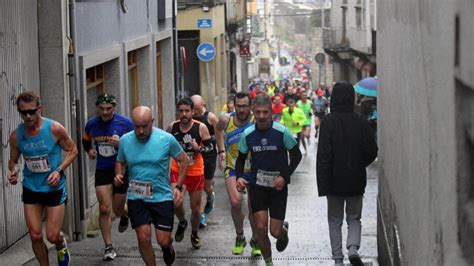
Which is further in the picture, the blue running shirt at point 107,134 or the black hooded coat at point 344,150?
the blue running shirt at point 107,134

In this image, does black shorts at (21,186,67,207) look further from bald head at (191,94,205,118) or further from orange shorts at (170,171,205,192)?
bald head at (191,94,205,118)

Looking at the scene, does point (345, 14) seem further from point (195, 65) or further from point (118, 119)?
point (118, 119)

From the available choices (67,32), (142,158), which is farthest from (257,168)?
(67,32)

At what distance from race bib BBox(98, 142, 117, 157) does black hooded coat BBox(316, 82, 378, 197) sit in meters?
2.44

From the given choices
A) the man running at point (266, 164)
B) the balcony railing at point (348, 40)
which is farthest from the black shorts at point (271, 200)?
the balcony railing at point (348, 40)

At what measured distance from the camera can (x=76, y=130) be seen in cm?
1195

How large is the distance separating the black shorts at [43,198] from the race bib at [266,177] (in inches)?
72.4

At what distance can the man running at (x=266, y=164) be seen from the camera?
30.4ft

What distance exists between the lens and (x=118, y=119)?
10.5m

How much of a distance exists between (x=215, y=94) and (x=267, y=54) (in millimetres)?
69524

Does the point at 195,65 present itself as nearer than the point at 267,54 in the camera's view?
Yes

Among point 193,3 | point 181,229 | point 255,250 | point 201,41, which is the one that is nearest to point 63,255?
point 181,229

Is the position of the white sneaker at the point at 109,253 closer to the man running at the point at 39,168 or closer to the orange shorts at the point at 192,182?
the orange shorts at the point at 192,182

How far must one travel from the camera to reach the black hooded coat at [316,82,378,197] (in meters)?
8.92
